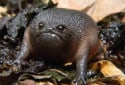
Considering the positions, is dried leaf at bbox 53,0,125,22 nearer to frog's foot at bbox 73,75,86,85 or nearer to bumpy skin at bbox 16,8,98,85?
bumpy skin at bbox 16,8,98,85

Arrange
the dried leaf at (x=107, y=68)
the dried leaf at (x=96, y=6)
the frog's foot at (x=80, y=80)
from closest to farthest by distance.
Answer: the frog's foot at (x=80, y=80), the dried leaf at (x=107, y=68), the dried leaf at (x=96, y=6)

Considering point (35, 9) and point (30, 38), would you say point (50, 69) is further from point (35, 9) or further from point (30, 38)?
point (35, 9)

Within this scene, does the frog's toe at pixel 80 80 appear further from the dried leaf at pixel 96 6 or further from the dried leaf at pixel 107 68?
the dried leaf at pixel 96 6

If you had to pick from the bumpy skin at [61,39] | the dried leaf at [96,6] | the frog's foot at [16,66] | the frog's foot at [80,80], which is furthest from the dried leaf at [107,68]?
the dried leaf at [96,6]

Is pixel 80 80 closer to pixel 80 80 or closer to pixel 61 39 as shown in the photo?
pixel 80 80

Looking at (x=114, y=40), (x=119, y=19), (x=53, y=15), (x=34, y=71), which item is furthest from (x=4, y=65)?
(x=119, y=19)

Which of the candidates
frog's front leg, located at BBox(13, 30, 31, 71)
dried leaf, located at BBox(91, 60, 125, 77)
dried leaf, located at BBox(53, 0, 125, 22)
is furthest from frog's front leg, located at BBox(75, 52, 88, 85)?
dried leaf, located at BBox(53, 0, 125, 22)

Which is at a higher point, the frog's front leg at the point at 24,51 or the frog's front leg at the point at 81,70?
the frog's front leg at the point at 24,51

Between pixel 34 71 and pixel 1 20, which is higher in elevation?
pixel 1 20
